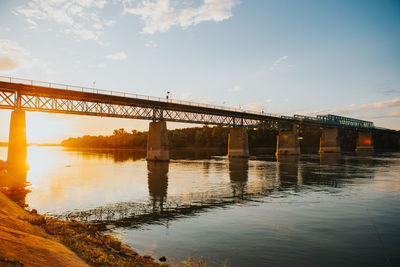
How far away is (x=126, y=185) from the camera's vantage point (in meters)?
32.0

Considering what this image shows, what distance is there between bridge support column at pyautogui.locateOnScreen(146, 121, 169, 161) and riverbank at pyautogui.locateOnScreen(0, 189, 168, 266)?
173ft

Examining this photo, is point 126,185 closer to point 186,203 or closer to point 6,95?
point 186,203

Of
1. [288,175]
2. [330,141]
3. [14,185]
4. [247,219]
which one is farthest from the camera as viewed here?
[330,141]

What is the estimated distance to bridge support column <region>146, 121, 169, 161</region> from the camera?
217 ft

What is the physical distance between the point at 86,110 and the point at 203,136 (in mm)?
137308

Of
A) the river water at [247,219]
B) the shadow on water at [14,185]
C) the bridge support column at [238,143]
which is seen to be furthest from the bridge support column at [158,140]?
the river water at [247,219]

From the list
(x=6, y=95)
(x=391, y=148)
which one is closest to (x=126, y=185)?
(x=6, y=95)

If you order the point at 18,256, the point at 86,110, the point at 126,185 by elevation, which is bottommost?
the point at 126,185

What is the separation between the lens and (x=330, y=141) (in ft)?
423

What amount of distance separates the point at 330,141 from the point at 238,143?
63928 mm

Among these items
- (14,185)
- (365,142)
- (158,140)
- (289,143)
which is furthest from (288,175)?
(365,142)

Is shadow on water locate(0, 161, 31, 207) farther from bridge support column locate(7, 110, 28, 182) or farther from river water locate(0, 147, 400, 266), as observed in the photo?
river water locate(0, 147, 400, 266)

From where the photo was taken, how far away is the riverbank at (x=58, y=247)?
757 cm

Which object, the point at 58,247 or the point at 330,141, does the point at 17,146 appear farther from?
the point at 330,141
